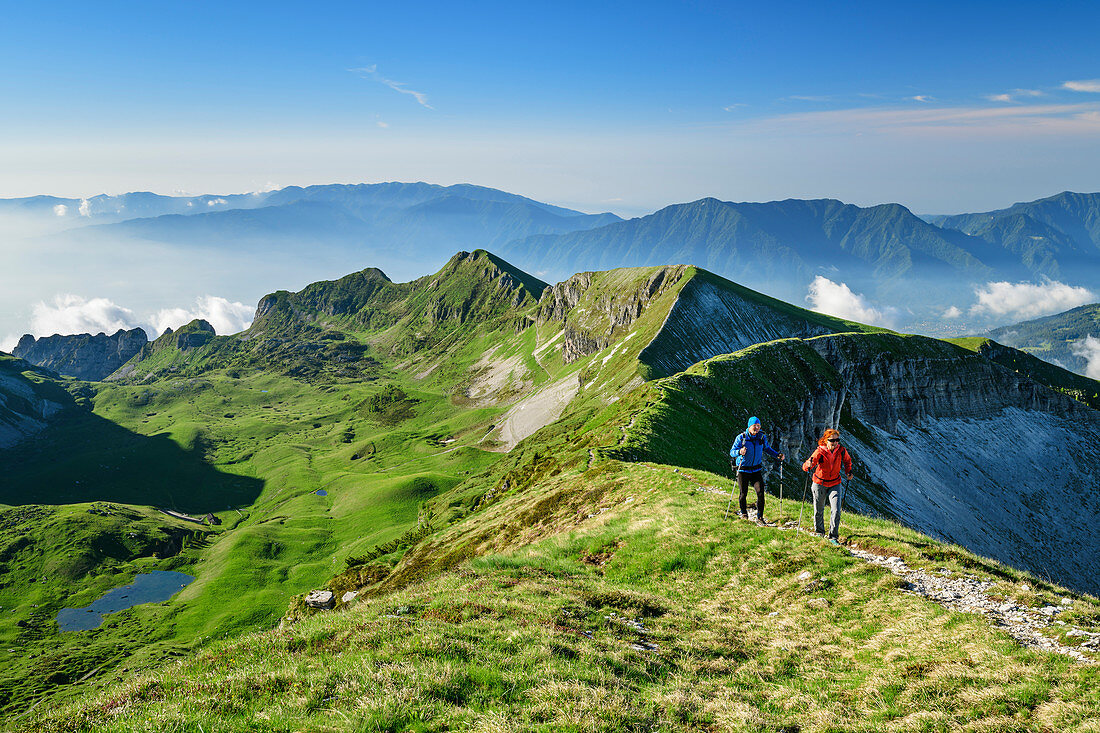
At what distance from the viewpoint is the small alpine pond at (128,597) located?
5266 inches

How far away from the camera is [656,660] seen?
14.3 m

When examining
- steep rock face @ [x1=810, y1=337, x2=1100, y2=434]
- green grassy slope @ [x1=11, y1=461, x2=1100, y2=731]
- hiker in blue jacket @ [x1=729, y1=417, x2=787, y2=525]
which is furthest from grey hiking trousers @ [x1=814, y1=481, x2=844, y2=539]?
steep rock face @ [x1=810, y1=337, x2=1100, y2=434]

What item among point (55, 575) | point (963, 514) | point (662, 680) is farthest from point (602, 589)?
point (55, 575)

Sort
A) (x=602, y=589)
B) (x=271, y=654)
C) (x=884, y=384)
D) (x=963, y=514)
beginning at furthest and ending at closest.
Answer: (x=884, y=384)
(x=963, y=514)
(x=602, y=589)
(x=271, y=654)

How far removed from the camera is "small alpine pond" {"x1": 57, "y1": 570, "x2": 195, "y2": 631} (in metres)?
134

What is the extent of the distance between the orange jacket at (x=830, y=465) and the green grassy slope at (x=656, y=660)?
8.58 feet

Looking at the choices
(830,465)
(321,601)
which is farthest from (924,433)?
(321,601)

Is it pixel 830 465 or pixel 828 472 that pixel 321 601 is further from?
pixel 830 465

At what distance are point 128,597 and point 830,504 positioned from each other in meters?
192

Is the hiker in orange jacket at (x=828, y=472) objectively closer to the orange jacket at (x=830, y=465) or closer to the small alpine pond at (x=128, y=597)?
the orange jacket at (x=830, y=465)

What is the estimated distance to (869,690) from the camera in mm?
12578

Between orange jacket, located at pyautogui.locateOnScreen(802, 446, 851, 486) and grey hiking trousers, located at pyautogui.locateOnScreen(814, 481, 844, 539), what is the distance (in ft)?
0.83

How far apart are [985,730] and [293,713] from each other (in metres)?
14.1

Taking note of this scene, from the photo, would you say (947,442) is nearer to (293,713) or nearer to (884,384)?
(884,384)
